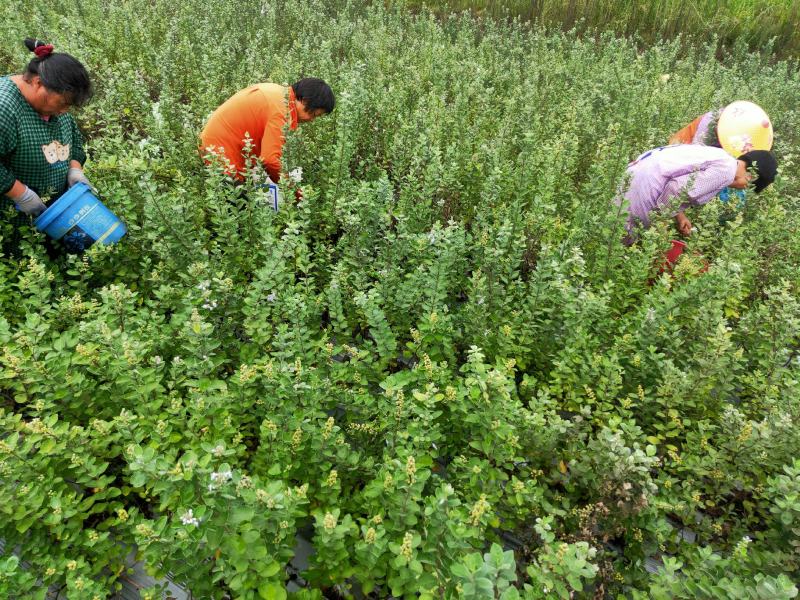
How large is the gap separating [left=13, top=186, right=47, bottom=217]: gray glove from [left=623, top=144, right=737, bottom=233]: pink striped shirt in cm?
413

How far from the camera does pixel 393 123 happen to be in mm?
5066

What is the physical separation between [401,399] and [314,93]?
294cm

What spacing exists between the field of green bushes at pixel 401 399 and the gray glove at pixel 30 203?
185 millimetres

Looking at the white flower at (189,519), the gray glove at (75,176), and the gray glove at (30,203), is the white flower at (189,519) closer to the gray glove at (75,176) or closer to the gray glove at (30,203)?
the gray glove at (30,203)

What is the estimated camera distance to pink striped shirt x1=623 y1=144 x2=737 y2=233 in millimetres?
3969

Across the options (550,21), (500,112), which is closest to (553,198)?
(500,112)

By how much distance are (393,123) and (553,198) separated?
6.16 ft

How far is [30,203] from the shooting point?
119 inches

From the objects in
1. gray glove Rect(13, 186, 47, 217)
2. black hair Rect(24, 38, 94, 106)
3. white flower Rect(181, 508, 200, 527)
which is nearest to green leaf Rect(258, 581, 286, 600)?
white flower Rect(181, 508, 200, 527)

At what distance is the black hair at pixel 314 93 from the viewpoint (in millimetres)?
3988

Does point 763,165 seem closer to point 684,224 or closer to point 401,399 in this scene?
point 684,224

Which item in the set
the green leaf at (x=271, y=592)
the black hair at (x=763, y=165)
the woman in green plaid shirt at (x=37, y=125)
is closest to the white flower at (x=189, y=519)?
the green leaf at (x=271, y=592)

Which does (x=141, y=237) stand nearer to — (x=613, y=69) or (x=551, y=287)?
(x=551, y=287)

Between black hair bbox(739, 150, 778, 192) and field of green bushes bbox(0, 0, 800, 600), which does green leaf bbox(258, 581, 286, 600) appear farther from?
black hair bbox(739, 150, 778, 192)
